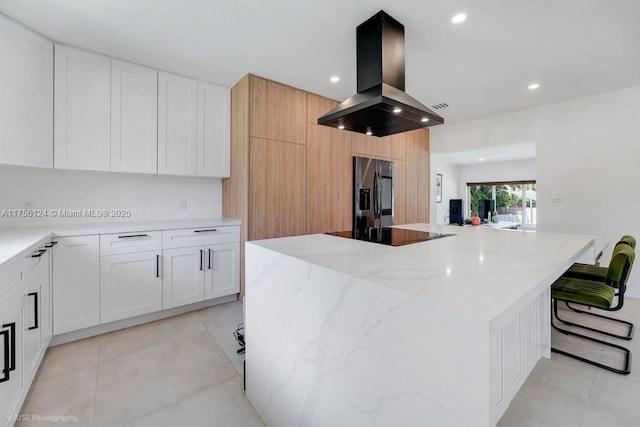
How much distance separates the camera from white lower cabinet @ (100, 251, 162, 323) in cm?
228

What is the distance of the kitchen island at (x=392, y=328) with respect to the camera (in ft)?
2.22

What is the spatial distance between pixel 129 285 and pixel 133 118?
1536 millimetres

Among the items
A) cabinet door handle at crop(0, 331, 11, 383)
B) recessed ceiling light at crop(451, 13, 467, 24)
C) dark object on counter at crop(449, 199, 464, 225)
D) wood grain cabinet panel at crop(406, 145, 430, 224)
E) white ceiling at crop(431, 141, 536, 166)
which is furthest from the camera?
dark object on counter at crop(449, 199, 464, 225)

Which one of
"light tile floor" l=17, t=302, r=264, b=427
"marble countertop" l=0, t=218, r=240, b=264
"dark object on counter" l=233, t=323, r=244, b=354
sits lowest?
"light tile floor" l=17, t=302, r=264, b=427

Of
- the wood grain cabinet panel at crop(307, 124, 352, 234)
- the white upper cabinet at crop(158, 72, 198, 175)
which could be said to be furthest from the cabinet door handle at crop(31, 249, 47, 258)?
the wood grain cabinet panel at crop(307, 124, 352, 234)

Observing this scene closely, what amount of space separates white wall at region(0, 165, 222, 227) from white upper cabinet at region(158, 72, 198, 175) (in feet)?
1.09

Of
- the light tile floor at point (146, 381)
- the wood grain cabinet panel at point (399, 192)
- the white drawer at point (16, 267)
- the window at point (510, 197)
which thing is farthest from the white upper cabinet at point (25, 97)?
the window at point (510, 197)

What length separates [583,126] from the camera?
11.0ft

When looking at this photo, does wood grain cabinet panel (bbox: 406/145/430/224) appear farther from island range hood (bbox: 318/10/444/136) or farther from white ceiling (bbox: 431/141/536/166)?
island range hood (bbox: 318/10/444/136)

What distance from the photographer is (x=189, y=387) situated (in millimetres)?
1704

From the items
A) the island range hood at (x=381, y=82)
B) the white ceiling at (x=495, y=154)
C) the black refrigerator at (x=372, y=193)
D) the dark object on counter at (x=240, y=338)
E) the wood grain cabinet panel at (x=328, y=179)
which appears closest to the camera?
the island range hood at (x=381, y=82)

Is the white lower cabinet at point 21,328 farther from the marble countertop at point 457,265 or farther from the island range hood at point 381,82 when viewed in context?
the island range hood at point 381,82

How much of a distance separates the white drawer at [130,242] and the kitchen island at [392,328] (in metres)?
1.42

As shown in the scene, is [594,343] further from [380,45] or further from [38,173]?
[38,173]
